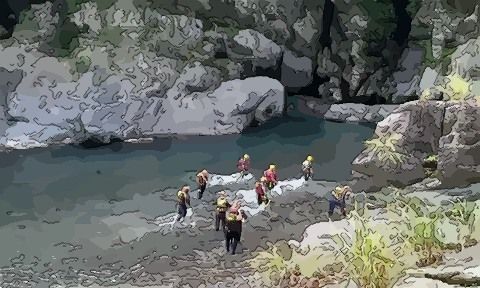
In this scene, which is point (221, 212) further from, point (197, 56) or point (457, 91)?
point (197, 56)

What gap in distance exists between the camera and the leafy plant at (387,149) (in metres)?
23.4

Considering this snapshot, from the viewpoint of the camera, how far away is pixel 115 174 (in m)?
31.6

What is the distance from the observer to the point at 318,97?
1815 inches

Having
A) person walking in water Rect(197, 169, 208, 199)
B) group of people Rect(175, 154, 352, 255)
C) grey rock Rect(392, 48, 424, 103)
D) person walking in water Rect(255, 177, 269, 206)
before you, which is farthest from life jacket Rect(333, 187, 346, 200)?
grey rock Rect(392, 48, 424, 103)

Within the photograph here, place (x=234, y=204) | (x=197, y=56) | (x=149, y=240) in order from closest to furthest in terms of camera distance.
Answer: (x=234, y=204), (x=149, y=240), (x=197, y=56)

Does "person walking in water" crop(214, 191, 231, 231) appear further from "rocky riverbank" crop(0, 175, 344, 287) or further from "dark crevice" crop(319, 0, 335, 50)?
"dark crevice" crop(319, 0, 335, 50)

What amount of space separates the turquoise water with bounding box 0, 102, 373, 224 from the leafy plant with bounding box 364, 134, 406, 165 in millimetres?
5026

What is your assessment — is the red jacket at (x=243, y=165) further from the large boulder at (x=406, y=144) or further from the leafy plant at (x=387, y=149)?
the large boulder at (x=406, y=144)

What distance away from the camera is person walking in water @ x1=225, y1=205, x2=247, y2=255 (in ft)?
66.9

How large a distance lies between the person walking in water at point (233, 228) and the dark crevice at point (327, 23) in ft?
89.2

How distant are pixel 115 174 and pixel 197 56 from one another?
41.3 ft

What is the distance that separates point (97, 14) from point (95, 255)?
2241 centimetres

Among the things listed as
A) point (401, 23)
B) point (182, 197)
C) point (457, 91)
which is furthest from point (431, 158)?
point (401, 23)

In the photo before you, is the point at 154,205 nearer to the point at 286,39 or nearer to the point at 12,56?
the point at 12,56
